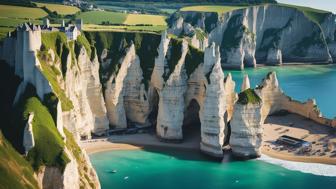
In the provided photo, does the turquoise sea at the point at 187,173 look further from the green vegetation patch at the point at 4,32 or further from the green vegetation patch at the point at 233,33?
the green vegetation patch at the point at 233,33

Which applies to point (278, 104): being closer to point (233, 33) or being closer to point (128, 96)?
point (128, 96)

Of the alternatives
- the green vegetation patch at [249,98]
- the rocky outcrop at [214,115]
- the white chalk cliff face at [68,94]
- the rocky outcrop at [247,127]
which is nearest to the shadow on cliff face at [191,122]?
the rocky outcrop at [214,115]

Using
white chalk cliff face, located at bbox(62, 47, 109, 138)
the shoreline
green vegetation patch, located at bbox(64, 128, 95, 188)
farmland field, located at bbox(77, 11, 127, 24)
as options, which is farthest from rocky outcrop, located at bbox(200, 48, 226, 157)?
farmland field, located at bbox(77, 11, 127, 24)

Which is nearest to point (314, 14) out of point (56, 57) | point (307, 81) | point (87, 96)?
point (307, 81)

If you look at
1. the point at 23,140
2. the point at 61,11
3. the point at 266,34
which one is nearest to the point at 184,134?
the point at 23,140

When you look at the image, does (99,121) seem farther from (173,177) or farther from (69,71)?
(173,177)

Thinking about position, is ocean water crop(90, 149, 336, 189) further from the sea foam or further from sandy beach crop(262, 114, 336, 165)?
sandy beach crop(262, 114, 336, 165)
